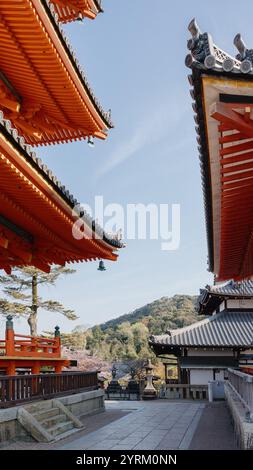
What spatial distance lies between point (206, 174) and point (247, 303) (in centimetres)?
2376

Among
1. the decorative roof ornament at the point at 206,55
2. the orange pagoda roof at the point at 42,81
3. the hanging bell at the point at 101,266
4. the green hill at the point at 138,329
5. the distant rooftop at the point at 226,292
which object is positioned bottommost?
the green hill at the point at 138,329

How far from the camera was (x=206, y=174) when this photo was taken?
830 cm

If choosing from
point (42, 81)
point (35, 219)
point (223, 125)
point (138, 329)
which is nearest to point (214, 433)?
point (35, 219)

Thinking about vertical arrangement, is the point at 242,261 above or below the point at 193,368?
above

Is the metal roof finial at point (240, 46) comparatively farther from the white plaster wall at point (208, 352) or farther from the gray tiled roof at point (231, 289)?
the gray tiled roof at point (231, 289)

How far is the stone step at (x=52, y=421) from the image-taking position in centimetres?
1227

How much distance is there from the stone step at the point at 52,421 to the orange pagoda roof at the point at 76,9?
1112cm

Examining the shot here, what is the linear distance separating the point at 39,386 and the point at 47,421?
115cm

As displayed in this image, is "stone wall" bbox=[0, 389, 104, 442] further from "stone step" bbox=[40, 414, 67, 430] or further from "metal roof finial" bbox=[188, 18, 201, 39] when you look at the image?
"metal roof finial" bbox=[188, 18, 201, 39]

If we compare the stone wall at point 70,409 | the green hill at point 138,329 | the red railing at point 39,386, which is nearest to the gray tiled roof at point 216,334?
the stone wall at point 70,409

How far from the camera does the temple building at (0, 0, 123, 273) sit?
9.59m

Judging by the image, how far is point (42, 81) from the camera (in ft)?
38.2
